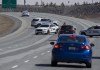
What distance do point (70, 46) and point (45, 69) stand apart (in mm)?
1752

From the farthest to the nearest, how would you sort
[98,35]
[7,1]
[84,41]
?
[7,1] < [98,35] < [84,41]

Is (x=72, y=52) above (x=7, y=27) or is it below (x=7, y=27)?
above

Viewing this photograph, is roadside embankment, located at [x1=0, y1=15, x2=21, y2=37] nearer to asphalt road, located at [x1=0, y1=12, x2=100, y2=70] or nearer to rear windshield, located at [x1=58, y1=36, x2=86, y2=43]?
asphalt road, located at [x1=0, y1=12, x2=100, y2=70]

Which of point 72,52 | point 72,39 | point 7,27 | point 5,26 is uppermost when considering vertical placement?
point 72,39

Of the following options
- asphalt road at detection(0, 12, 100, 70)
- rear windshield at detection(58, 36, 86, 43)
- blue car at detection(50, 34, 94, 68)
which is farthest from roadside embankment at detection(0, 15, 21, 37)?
blue car at detection(50, 34, 94, 68)

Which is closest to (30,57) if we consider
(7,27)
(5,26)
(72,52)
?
(72,52)

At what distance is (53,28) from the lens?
72812 mm

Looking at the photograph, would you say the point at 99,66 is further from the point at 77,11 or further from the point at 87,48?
the point at 77,11

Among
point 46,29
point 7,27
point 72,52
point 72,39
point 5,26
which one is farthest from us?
point 5,26

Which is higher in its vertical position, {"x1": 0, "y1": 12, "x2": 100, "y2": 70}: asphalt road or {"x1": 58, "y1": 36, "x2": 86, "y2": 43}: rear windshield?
{"x1": 58, "y1": 36, "x2": 86, "y2": 43}: rear windshield

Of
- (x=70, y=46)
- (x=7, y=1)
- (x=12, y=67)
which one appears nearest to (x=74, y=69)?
(x=70, y=46)

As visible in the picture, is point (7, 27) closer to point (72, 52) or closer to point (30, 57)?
point (30, 57)

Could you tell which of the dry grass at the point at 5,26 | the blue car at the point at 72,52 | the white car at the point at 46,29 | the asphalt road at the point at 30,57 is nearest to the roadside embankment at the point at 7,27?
the dry grass at the point at 5,26

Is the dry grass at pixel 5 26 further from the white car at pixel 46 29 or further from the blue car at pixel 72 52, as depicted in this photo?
the blue car at pixel 72 52
